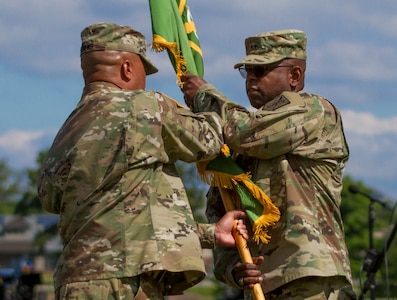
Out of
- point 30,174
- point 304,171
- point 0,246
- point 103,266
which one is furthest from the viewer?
point 0,246

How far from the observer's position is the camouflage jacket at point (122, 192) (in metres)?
6.04

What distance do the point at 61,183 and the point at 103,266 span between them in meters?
0.49

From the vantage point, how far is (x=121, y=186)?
20.0 ft

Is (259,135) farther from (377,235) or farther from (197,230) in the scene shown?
(377,235)

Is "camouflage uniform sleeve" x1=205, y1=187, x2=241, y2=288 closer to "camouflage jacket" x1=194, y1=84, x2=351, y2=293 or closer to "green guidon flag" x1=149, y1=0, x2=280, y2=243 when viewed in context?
"camouflage jacket" x1=194, y1=84, x2=351, y2=293

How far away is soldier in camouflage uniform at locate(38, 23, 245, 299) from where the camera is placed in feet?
19.8

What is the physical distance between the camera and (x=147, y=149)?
613 centimetres

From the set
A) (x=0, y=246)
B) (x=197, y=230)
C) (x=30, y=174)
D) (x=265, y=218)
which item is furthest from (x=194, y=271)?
(x=0, y=246)

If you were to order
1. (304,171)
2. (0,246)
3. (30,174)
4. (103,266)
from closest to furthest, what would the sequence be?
(103,266) → (304,171) → (30,174) → (0,246)

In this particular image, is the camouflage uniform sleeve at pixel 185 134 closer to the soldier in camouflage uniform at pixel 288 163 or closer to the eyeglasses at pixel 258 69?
the soldier in camouflage uniform at pixel 288 163

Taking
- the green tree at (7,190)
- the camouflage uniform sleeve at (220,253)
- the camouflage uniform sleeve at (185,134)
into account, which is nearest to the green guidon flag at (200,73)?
the camouflage uniform sleeve at (220,253)

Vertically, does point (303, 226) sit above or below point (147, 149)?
below

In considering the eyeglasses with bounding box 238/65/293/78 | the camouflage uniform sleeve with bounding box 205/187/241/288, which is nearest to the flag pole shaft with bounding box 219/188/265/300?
the camouflage uniform sleeve with bounding box 205/187/241/288

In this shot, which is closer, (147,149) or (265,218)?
(147,149)
